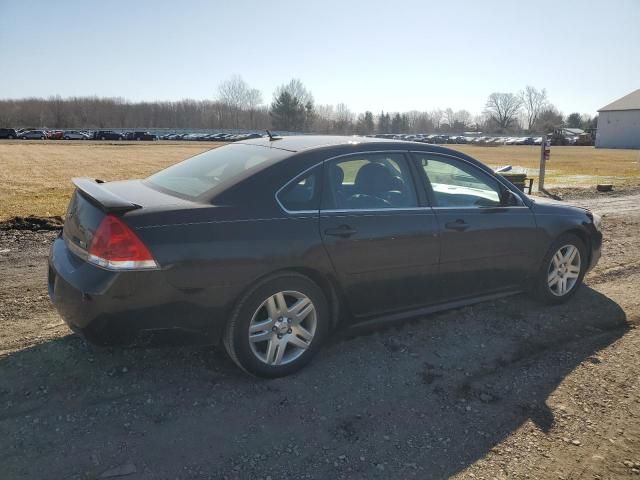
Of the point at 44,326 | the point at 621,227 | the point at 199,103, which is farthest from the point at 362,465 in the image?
the point at 199,103

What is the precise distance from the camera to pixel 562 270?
491 centimetres

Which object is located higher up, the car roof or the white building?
the white building

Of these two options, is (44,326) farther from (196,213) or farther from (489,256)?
(489,256)

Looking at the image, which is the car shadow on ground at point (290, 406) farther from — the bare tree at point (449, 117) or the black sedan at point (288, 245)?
the bare tree at point (449, 117)

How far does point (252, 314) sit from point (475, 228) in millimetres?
2050

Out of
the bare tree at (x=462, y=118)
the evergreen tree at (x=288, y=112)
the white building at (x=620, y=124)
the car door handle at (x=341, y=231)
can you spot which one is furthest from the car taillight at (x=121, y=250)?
the bare tree at (x=462, y=118)

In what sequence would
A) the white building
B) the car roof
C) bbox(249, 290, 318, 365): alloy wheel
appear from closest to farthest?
bbox(249, 290, 318, 365): alloy wheel → the car roof → the white building

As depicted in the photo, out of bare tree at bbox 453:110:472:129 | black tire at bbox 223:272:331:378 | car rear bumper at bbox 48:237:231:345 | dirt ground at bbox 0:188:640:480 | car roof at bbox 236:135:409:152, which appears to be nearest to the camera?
dirt ground at bbox 0:188:640:480

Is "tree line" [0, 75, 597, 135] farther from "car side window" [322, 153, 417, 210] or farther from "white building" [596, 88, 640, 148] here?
"car side window" [322, 153, 417, 210]

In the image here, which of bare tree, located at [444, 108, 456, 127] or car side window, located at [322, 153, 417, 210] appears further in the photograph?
bare tree, located at [444, 108, 456, 127]

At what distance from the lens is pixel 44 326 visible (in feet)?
13.2

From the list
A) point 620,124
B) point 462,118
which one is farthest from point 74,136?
point 462,118

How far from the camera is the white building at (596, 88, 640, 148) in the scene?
71375 mm

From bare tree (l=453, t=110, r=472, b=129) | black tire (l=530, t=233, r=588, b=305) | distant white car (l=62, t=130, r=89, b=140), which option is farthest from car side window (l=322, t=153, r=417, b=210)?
bare tree (l=453, t=110, r=472, b=129)
